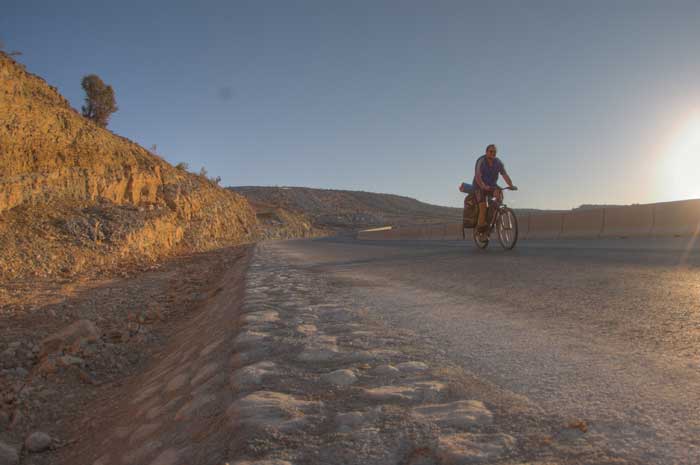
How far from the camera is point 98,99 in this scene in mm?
26562

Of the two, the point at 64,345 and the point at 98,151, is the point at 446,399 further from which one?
the point at 98,151

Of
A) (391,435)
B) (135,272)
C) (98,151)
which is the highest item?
(98,151)

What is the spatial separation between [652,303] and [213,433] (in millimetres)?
3232

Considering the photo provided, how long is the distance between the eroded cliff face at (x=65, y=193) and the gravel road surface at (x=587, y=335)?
8.67m

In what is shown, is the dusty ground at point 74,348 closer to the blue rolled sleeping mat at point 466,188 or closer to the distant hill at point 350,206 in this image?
the blue rolled sleeping mat at point 466,188

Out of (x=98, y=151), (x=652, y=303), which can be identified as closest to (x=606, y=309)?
(x=652, y=303)

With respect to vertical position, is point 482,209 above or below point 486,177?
below

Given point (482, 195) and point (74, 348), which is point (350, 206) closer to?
point (482, 195)

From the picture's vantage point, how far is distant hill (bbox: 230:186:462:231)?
82.2 metres

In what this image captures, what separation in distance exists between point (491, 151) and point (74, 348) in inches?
295

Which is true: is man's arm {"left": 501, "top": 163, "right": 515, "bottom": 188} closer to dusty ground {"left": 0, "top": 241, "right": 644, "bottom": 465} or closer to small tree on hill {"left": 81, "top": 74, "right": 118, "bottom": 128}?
dusty ground {"left": 0, "top": 241, "right": 644, "bottom": 465}

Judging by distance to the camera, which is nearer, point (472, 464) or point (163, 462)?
point (472, 464)

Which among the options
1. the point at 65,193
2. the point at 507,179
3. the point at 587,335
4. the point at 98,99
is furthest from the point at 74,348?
the point at 98,99

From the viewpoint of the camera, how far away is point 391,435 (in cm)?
146
